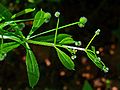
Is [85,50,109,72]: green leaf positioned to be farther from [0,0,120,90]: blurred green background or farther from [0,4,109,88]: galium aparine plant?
[0,0,120,90]: blurred green background

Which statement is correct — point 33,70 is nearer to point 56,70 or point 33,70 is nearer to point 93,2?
point 56,70

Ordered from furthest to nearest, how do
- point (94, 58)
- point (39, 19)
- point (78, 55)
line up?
point (78, 55), point (39, 19), point (94, 58)

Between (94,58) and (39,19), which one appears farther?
(39,19)

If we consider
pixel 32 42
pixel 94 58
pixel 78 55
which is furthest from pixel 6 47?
pixel 78 55

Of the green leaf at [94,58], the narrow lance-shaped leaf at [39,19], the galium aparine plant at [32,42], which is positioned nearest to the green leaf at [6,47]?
the galium aparine plant at [32,42]

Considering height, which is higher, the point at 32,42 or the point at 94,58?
the point at 32,42

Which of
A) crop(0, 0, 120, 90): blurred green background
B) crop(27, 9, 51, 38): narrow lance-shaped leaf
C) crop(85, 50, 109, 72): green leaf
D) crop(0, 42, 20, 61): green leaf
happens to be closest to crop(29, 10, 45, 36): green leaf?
crop(27, 9, 51, 38): narrow lance-shaped leaf

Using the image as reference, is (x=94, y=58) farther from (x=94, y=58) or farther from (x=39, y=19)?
(x=39, y=19)

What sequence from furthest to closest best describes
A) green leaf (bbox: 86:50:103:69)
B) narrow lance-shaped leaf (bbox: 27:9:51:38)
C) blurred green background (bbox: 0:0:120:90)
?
blurred green background (bbox: 0:0:120:90), narrow lance-shaped leaf (bbox: 27:9:51:38), green leaf (bbox: 86:50:103:69)
